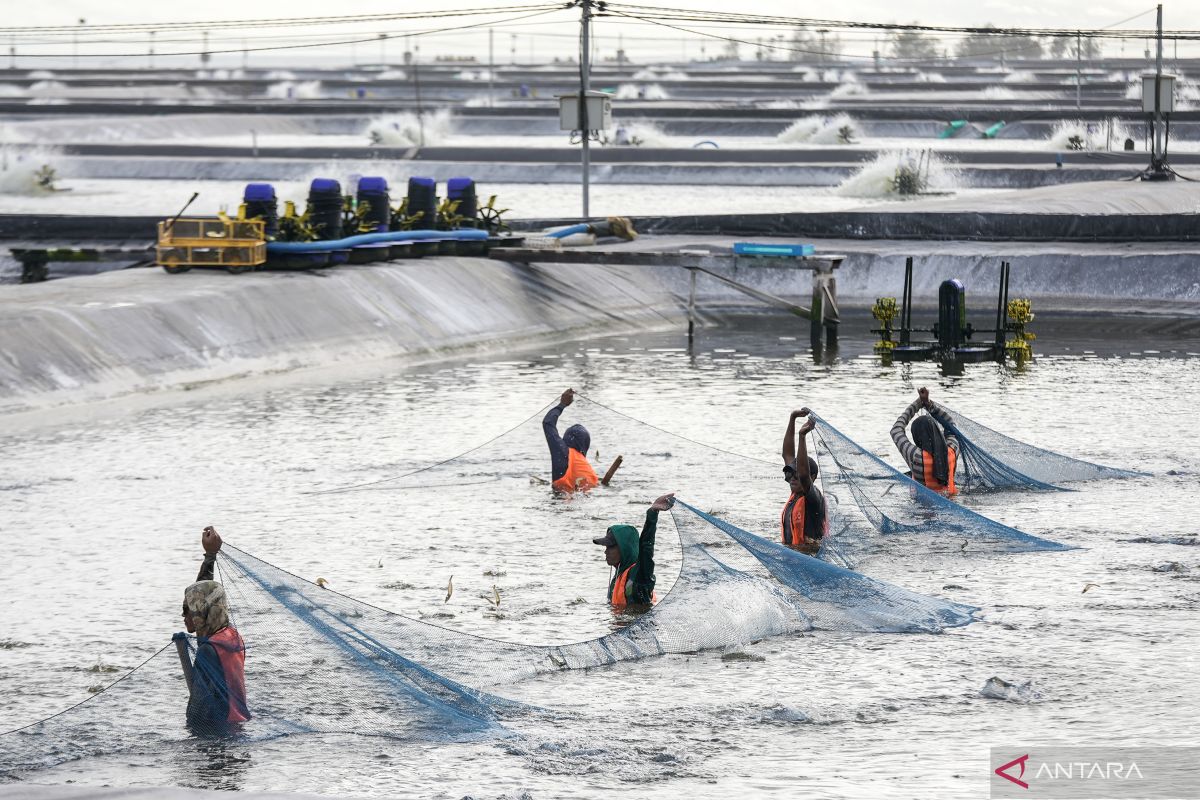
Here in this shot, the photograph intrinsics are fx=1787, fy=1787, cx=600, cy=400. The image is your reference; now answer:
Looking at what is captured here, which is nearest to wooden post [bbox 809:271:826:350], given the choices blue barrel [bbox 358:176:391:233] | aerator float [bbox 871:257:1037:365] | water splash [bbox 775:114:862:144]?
aerator float [bbox 871:257:1037:365]

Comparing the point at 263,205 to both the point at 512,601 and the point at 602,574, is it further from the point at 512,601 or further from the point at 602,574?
the point at 512,601

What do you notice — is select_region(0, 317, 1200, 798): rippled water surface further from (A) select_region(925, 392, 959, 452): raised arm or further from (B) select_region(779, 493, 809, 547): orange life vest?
(B) select_region(779, 493, 809, 547): orange life vest

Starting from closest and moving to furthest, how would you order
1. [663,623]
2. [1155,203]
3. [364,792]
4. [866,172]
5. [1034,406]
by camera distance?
1. [364,792]
2. [663,623]
3. [1034,406]
4. [1155,203]
5. [866,172]

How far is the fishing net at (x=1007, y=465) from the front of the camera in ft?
65.5

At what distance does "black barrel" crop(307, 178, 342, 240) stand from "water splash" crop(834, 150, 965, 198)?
25852 mm

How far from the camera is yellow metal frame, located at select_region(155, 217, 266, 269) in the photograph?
34000mm

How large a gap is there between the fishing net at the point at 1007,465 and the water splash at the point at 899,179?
3793 cm

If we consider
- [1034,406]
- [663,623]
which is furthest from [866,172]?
[663,623]

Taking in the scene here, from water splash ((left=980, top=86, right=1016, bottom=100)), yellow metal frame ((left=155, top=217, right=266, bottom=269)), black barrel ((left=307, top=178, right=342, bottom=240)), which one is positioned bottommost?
yellow metal frame ((left=155, top=217, right=266, bottom=269))

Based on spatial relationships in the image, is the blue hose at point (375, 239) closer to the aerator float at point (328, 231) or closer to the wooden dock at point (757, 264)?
the aerator float at point (328, 231)

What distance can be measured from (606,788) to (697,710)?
1.59 m

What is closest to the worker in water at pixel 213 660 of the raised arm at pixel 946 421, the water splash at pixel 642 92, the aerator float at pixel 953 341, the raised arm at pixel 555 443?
the raised arm at pixel 555 443

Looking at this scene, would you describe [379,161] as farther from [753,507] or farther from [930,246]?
[753,507]

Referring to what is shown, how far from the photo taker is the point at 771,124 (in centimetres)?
8275
